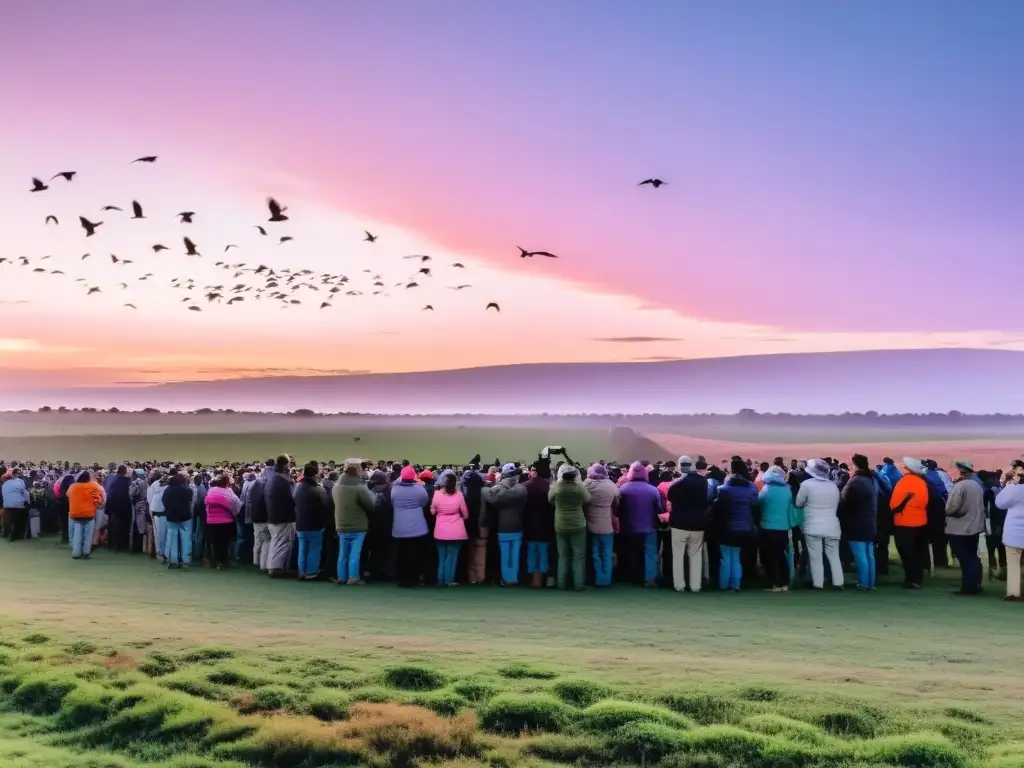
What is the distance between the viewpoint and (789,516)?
13.7 meters

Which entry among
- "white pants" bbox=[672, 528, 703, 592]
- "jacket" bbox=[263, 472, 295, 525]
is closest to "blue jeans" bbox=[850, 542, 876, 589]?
"white pants" bbox=[672, 528, 703, 592]

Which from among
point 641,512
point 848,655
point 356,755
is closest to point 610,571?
point 641,512

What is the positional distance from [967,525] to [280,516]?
460 inches

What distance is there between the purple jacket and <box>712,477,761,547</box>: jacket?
1111 mm

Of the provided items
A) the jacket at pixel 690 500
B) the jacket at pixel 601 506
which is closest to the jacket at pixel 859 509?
the jacket at pixel 690 500

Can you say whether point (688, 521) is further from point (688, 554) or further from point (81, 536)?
point (81, 536)

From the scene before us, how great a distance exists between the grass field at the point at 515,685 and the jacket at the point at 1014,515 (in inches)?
48.6

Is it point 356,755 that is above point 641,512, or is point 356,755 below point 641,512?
below

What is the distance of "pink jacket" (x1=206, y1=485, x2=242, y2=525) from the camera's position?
1647cm

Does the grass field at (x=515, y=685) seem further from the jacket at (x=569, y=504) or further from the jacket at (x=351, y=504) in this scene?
the jacket at (x=351, y=504)

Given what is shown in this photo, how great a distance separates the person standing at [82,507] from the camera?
699 inches

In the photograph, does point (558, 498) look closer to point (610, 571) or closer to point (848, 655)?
point (610, 571)

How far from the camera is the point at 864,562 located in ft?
44.9

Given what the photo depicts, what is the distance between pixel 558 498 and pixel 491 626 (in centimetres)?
305
